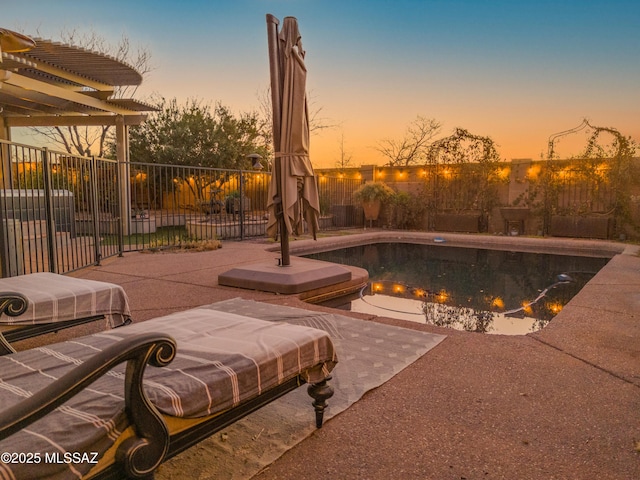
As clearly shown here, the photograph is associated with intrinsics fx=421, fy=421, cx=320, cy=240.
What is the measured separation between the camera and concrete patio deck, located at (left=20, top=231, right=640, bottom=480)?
1445 mm

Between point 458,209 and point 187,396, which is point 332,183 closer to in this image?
point 458,209

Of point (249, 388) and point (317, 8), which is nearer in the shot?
point (249, 388)

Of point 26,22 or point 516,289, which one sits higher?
point 26,22

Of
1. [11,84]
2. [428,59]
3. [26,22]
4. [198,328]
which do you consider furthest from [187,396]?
[26,22]

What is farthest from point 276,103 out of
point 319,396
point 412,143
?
point 412,143

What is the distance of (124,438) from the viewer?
999 mm

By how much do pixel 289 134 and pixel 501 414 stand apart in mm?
3076

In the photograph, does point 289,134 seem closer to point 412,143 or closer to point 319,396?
point 319,396

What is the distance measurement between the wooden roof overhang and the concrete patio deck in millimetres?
6461

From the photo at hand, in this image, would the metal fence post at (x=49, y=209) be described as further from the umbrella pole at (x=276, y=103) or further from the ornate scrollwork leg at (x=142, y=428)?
the ornate scrollwork leg at (x=142, y=428)

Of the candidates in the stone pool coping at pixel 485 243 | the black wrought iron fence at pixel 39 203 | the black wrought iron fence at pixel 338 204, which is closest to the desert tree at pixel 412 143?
the black wrought iron fence at pixel 338 204

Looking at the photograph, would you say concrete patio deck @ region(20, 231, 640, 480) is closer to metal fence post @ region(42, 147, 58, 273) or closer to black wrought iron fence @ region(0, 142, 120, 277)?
black wrought iron fence @ region(0, 142, 120, 277)

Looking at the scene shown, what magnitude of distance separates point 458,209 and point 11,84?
10.8m

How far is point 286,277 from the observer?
4074 millimetres
